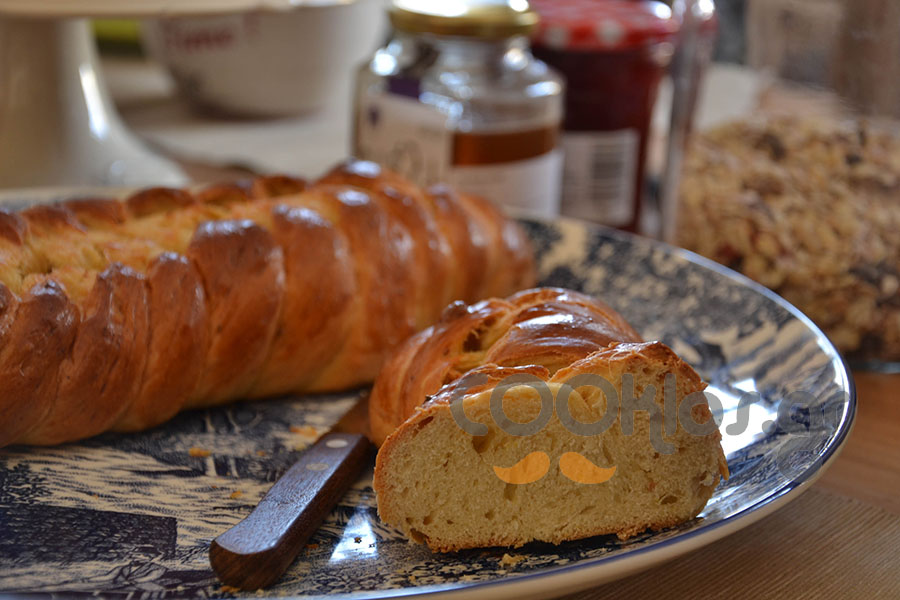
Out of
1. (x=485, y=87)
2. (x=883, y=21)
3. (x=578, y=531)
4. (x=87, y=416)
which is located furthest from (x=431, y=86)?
(x=578, y=531)

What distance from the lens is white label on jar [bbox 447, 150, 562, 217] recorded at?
1492mm

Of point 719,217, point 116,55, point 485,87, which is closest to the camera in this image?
point 719,217

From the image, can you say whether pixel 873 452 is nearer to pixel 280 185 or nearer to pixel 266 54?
pixel 280 185

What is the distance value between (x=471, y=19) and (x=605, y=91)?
358mm

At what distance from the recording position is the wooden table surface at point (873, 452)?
102 cm

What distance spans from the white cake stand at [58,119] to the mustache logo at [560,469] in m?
1.14

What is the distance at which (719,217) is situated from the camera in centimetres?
140

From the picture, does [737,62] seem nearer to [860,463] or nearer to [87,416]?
[860,463]

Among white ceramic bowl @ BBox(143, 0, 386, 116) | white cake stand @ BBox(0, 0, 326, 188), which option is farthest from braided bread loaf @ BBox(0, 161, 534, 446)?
white ceramic bowl @ BBox(143, 0, 386, 116)

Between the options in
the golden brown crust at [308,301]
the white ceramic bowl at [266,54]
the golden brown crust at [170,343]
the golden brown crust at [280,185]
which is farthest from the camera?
the white ceramic bowl at [266,54]

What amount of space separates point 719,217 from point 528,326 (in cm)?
61

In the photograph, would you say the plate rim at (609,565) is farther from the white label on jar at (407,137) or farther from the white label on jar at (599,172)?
the white label on jar at (599,172)

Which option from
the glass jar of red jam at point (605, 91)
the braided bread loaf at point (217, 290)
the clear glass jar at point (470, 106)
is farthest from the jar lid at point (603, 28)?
the braided bread loaf at point (217, 290)

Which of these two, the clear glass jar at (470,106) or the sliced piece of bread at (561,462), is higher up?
the clear glass jar at (470,106)
